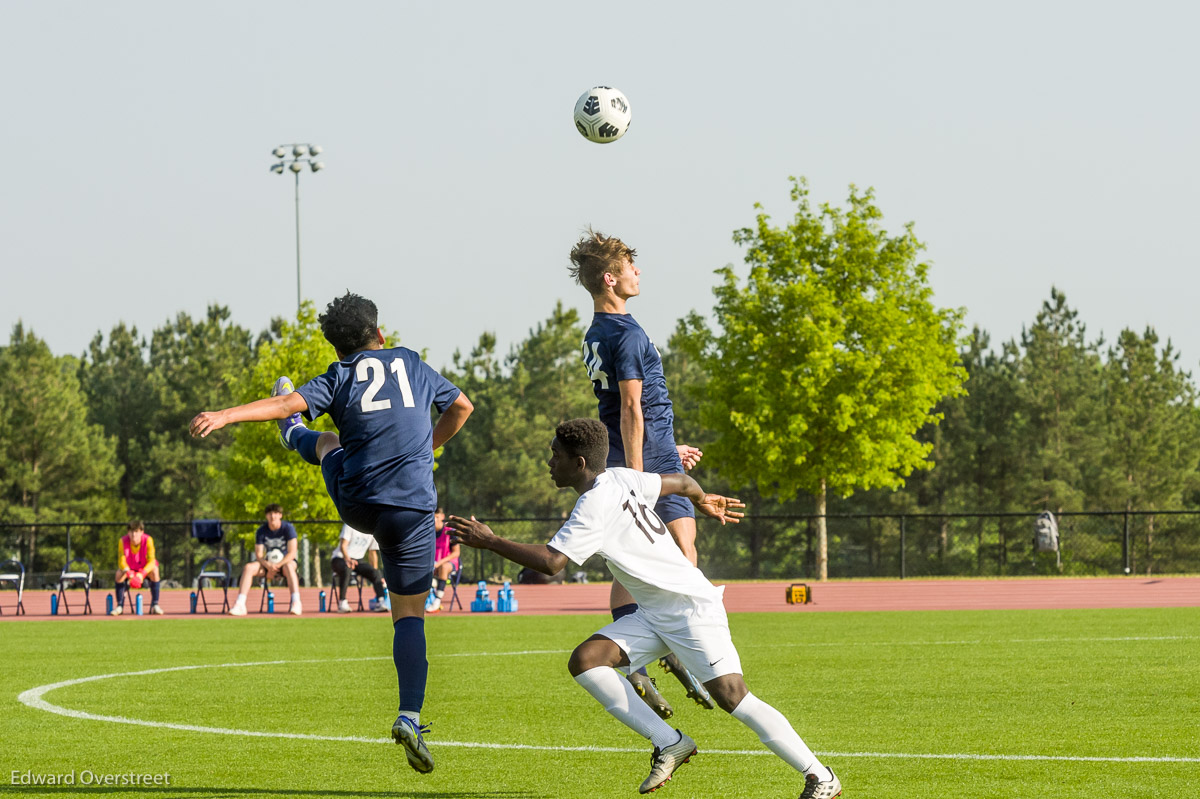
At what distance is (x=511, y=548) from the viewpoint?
17.1 feet

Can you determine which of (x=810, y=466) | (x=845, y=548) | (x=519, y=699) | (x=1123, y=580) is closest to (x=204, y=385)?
(x=845, y=548)

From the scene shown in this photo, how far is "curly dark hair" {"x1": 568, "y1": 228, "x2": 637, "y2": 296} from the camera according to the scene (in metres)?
7.69

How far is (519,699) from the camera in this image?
961 centimetres

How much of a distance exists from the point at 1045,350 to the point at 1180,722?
59.1m

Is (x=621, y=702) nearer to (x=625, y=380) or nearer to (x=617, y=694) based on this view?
(x=617, y=694)

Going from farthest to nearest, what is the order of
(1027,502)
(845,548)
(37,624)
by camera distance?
(1027,502) < (845,548) < (37,624)

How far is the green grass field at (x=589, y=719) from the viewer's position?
6.20m

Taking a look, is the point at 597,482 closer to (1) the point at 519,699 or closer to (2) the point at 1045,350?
(1) the point at 519,699

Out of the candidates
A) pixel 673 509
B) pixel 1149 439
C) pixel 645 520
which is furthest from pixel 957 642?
pixel 1149 439

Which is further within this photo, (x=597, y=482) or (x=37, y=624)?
(x=37, y=624)

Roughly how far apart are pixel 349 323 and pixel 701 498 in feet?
6.38

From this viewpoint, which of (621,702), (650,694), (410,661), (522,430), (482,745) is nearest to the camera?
(621,702)

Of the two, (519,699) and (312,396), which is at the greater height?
(312,396)

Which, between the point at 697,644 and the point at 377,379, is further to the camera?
the point at 377,379
